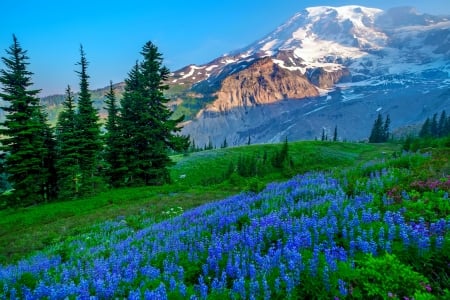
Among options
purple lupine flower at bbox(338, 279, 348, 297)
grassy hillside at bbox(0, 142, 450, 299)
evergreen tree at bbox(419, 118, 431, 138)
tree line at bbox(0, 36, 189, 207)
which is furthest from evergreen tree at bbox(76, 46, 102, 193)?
evergreen tree at bbox(419, 118, 431, 138)

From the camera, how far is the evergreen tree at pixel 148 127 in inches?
1467

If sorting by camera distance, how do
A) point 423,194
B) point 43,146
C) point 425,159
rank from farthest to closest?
1. point 43,146
2. point 425,159
3. point 423,194

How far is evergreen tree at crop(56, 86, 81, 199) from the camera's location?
3312 centimetres

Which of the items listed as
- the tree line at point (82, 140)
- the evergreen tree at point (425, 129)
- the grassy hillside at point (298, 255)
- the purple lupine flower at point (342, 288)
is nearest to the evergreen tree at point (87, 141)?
the tree line at point (82, 140)

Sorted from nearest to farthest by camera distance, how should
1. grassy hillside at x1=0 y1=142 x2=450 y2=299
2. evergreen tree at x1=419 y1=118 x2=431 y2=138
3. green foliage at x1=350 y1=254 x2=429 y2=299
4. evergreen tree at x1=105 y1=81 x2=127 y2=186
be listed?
green foliage at x1=350 y1=254 x2=429 y2=299
grassy hillside at x1=0 y1=142 x2=450 y2=299
evergreen tree at x1=105 y1=81 x2=127 y2=186
evergreen tree at x1=419 y1=118 x2=431 y2=138

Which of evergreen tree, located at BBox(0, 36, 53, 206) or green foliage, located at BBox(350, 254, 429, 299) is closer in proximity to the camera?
green foliage, located at BBox(350, 254, 429, 299)

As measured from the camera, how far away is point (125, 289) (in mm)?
5691

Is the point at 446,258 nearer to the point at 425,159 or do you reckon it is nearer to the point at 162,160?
the point at 425,159

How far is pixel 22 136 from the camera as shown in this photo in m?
32.4

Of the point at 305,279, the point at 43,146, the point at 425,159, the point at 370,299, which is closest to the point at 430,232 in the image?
the point at 370,299

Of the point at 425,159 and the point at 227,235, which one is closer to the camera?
the point at 227,235

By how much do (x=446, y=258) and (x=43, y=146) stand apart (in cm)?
3810

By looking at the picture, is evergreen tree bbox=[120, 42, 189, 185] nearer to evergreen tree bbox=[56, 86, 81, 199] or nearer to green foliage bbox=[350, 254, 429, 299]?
evergreen tree bbox=[56, 86, 81, 199]

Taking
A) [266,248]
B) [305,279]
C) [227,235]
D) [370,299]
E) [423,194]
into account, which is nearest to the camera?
[370,299]
